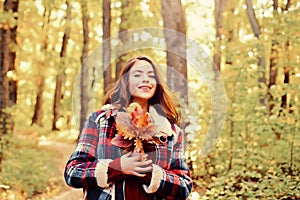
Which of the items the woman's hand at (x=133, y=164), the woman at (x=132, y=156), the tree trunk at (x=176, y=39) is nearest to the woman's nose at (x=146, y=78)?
the woman at (x=132, y=156)

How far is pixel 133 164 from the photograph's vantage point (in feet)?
9.11

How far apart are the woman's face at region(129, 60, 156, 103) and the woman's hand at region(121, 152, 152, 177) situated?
405 mm

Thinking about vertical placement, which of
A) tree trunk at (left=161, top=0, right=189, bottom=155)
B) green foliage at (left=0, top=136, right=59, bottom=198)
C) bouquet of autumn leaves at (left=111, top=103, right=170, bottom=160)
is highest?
tree trunk at (left=161, top=0, right=189, bottom=155)

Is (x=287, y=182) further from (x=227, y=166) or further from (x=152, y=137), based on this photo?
(x=152, y=137)

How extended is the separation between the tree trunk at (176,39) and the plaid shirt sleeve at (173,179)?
6.38 metres

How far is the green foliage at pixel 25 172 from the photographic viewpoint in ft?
36.4

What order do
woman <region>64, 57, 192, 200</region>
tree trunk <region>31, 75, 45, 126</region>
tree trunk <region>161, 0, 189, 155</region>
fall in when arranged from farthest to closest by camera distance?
tree trunk <region>31, 75, 45, 126</region>
tree trunk <region>161, 0, 189, 155</region>
woman <region>64, 57, 192, 200</region>

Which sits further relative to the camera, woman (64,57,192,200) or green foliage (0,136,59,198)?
green foliage (0,136,59,198)

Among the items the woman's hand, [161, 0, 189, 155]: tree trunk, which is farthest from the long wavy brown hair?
[161, 0, 189, 155]: tree trunk

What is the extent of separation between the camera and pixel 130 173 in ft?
9.16

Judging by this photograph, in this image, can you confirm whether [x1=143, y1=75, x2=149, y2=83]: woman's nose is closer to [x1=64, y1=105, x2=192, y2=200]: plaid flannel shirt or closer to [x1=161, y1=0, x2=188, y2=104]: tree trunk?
[x1=64, y1=105, x2=192, y2=200]: plaid flannel shirt

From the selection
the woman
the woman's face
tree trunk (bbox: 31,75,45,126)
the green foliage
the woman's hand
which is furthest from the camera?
tree trunk (bbox: 31,75,45,126)

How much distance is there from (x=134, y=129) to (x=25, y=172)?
10.7m

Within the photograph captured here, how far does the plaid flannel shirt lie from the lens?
9.56ft
